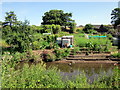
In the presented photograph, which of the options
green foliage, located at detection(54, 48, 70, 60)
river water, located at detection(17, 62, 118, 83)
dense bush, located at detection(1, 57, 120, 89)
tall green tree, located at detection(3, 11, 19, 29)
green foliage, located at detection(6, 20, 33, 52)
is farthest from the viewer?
tall green tree, located at detection(3, 11, 19, 29)

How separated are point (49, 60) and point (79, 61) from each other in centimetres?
202

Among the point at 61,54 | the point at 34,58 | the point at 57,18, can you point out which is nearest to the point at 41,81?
the point at 34,58

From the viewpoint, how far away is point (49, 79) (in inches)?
140

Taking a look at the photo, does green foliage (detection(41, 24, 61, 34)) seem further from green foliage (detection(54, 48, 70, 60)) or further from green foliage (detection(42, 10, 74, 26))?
green foliage (detection(54, 48, 70, 60))

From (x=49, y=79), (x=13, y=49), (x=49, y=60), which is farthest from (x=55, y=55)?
(x=49, y=79)

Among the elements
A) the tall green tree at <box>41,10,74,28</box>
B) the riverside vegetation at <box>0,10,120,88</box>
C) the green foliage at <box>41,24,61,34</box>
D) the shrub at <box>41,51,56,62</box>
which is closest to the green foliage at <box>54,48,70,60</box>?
the riverside vegetation at <box>0,10,120,88</box>

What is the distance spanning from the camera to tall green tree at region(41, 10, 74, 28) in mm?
23953

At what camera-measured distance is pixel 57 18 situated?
2412 cm

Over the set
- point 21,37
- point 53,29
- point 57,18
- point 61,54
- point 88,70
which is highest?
point 57,18

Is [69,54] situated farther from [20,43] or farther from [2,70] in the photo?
[2,70]

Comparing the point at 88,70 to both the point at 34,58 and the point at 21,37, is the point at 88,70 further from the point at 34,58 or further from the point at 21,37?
the point at 21,37

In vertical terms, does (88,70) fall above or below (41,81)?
below

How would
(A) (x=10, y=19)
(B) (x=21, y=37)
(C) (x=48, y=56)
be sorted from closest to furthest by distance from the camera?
(C) (x=48, y=56) → (B) (x=21, y=37) → (A) (x=10, y=19)

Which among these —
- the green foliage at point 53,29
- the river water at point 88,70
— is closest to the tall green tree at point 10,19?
the green foliage at point 53,29
